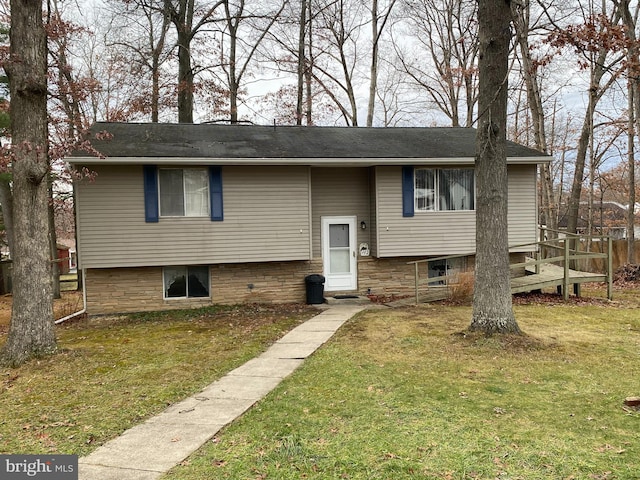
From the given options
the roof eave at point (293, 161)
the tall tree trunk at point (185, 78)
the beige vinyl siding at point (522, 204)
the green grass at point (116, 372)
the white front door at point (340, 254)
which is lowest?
the green grass at point (116, 372)

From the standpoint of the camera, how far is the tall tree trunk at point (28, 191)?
264 inches

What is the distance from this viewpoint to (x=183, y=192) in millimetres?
10992

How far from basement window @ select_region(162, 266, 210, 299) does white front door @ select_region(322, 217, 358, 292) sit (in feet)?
10.1

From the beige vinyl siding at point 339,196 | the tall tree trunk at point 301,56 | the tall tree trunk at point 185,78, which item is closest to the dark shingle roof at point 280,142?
the beige vinyl siding at point 339,196

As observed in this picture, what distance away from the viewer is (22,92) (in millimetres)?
6746

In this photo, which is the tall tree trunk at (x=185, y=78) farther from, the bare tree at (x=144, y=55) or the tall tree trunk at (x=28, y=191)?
the tall tree trunk at (x=28, y=191)

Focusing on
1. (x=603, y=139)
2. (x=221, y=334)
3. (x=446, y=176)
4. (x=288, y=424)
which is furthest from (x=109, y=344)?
(x=603, y=139)

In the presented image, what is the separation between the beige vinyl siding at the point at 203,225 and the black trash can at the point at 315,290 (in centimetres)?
57

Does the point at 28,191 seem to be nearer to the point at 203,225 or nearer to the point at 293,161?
the point at 203,225

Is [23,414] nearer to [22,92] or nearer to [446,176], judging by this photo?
[22,92]

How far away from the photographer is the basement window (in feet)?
37.4

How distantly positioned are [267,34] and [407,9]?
713 centimetres

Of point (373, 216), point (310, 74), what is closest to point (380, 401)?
point (373, 216)

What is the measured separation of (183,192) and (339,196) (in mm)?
3940
